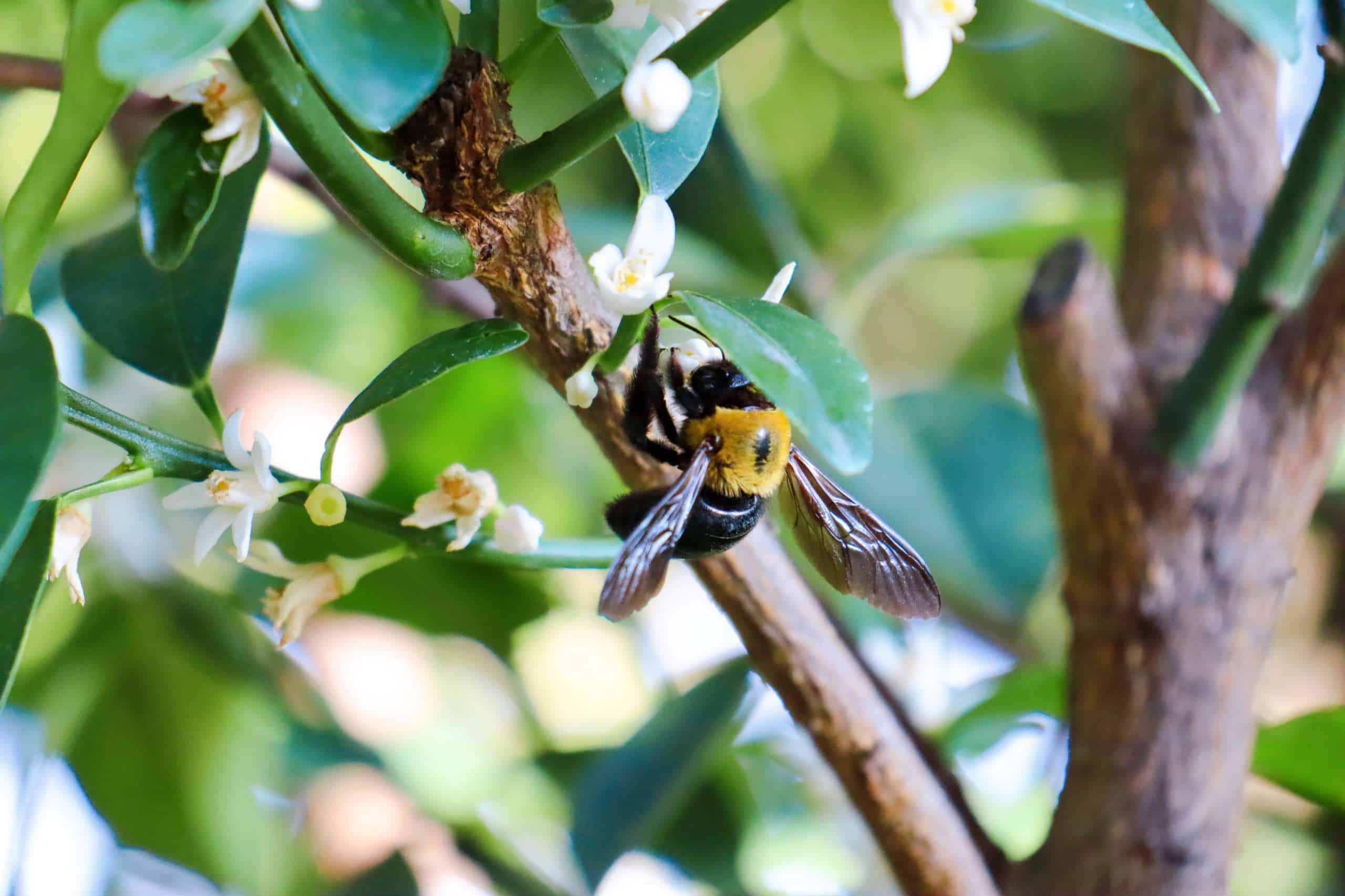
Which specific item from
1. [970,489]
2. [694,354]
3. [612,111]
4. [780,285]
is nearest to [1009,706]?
[970,489]

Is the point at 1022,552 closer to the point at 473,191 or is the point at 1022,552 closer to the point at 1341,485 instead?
the point at 1341,485

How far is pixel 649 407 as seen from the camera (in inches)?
19.5

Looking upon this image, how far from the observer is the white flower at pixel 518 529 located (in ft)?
1.33

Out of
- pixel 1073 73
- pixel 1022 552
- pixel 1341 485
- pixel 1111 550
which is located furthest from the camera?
pixel 1073 73

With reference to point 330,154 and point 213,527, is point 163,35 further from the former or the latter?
point 213,527

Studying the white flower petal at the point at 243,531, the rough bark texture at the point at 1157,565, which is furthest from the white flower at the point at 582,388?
the rough bark texture at the point at 1157,565

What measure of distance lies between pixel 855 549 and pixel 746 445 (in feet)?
0.23

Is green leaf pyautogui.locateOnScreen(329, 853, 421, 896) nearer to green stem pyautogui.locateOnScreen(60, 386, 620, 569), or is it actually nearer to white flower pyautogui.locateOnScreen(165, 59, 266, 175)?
green stem pyautogui.locateOnScreen(60, 386, 620, 569)

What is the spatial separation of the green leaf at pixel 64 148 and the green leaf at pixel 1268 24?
0.86 feet

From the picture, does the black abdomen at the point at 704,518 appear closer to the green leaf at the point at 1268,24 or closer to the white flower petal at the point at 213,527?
the white flower petal at the point at 213,527

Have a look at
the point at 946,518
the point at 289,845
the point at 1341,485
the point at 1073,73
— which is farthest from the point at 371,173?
the point at 1073,73

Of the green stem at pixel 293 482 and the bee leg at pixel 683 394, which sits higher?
the green stem at pixel 293 482

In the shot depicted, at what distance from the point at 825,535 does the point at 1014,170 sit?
3.11 ft

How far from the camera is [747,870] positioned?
2.72 ft
